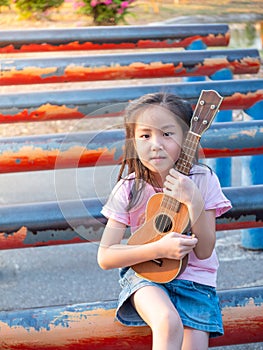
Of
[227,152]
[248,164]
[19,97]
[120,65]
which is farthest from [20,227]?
[120,65]

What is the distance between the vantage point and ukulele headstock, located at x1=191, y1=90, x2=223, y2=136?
7.66 ft

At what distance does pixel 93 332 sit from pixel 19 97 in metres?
2.19

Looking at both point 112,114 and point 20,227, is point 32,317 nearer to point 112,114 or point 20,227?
point 20,227

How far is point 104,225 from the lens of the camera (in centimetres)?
275

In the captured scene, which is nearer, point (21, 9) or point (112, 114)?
point (112, 114)

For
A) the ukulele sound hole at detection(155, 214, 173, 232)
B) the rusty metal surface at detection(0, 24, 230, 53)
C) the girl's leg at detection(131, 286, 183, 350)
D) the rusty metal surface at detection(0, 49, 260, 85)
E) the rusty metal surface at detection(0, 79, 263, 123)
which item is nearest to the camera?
the girl's leg at detection(131, 286, 183, 350)

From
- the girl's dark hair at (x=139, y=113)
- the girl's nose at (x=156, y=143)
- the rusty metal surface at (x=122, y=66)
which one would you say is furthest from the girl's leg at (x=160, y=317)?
the rusty metal surface at (x=122, y=66)

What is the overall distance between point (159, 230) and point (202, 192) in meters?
0.16

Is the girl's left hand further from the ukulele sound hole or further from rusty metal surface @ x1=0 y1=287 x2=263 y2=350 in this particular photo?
rusty metal surface @ x1=0 y1=287 x2=263 y2=350

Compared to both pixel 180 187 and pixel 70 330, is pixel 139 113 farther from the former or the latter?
pixel 70 330

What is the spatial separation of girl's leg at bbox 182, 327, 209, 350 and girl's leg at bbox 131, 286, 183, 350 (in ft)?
0.27

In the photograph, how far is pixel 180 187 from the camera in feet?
7.71

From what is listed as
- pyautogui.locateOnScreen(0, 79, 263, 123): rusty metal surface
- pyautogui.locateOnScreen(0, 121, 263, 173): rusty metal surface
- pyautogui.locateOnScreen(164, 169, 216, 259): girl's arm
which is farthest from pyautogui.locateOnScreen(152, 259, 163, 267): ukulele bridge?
pyautogui.locateOnScreen(0, 79, 263, 123): rusty metal surface

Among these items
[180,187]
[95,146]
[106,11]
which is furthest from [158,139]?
[106,11]
